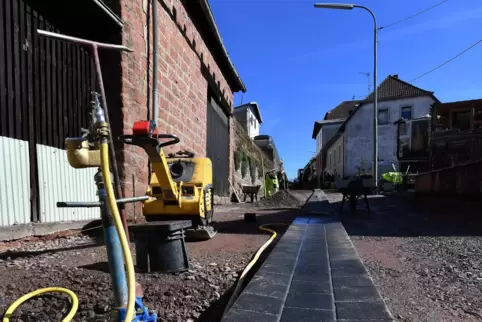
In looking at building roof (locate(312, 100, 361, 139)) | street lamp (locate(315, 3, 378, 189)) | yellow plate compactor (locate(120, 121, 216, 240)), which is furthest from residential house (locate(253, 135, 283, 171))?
yellow plate compactor (locate(120, 121, 216, 240))

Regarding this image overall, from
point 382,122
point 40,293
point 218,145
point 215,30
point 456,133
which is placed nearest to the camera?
point 40,293

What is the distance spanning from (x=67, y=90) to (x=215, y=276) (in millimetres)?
3560

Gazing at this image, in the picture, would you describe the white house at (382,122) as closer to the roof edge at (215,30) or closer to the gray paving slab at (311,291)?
the roof edge at (215,30)

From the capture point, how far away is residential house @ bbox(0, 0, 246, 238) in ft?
13.6

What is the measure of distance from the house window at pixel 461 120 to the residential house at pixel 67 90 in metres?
13.5

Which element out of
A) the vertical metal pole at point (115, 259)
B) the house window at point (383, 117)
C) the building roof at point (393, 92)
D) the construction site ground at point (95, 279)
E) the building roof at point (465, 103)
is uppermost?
the building roof at point (393, 92)

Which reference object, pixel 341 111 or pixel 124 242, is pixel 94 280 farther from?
pixel 341 111

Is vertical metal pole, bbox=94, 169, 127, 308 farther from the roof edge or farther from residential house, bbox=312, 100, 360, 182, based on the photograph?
residential house, bbox=312, 100, 360, 182

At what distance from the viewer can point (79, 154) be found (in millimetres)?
1757

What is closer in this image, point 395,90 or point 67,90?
point 67,90

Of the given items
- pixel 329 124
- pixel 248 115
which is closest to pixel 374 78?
pixel 248 115

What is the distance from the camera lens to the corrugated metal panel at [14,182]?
3.96 metres

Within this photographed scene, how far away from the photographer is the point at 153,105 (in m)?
6.07

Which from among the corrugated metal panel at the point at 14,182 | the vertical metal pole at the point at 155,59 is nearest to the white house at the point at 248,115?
the vertical metal pole at the point at 155,59
